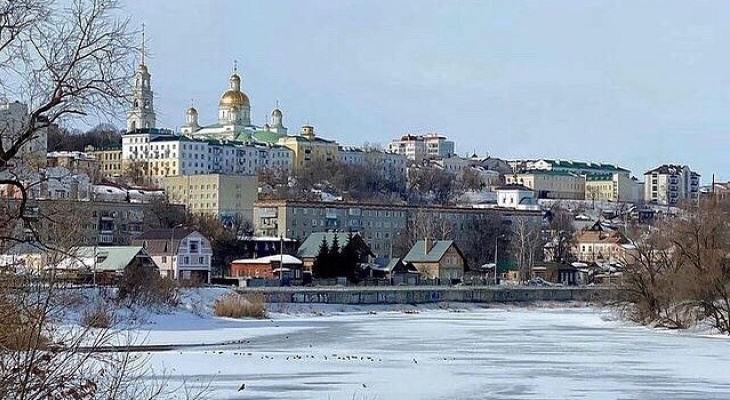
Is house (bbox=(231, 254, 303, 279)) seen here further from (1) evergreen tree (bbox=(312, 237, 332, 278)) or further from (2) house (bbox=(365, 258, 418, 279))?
(2) house (bbox=(365, 258, 418, 279))

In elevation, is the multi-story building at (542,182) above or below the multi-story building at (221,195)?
above

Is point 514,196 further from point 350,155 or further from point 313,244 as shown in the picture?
point 313,244

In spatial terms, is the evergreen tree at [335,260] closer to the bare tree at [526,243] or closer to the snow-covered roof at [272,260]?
the snow-covered roof at [272,260]

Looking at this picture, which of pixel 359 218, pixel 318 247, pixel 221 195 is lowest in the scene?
pixel 318 247

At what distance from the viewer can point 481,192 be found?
177 metres

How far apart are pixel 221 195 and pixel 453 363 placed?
95.8m

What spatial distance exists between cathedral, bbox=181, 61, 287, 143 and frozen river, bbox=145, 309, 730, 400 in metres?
131

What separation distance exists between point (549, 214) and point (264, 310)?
9634cm

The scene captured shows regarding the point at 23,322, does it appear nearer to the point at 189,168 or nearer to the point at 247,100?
the point at 189,168

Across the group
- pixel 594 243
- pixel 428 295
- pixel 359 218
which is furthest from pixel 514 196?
pixel 428 295

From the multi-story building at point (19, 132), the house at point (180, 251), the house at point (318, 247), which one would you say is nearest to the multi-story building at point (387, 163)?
the house at point (318, 247)

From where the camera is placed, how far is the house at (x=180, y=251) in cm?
7044

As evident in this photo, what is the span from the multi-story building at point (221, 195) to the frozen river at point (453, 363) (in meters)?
76.3

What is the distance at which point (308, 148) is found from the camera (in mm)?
171500
